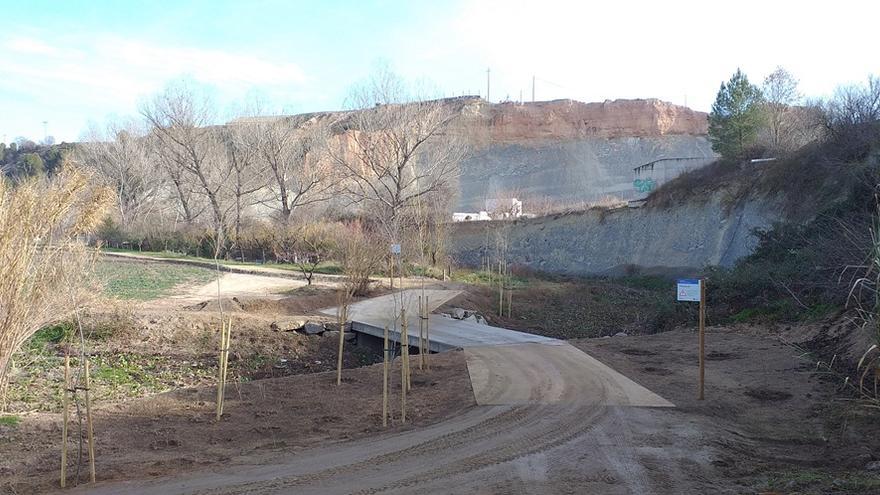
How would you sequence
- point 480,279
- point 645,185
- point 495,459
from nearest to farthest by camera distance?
→ point 495,459, point 480,279, point 645,185

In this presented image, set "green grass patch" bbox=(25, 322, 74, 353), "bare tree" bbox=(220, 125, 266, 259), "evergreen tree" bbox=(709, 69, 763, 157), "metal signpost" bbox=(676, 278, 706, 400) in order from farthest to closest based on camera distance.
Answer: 1. "bare tree" bbox=(220, 125, 266, 259)
2. "evergreen tree" bbox=(709, 69, 763, 157)
3. "green grass patch" bbox=(25, 322, 74, 353)
4. "metal signpost" bbox=(676, 278, 706, 400)

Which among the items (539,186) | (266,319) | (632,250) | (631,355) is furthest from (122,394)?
(539,186)

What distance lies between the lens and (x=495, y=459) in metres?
6.62

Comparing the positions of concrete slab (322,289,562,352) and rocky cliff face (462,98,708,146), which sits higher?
rocky cliff face (462,98,708,146)

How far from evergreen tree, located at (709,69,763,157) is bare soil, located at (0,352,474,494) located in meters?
35.7

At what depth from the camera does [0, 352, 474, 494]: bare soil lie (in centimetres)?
655

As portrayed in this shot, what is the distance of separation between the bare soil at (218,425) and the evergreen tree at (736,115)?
35656 mm

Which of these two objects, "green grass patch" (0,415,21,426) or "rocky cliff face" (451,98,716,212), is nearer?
"green grass patch" (0,415,21,426)

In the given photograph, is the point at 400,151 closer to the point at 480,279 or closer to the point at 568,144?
the point at 480,279

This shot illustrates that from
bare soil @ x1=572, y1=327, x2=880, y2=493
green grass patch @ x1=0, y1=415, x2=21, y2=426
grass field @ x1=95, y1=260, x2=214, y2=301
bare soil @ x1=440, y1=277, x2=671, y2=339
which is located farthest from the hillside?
green grass patch @ x1=0, y1=415, x2=21, y2=426

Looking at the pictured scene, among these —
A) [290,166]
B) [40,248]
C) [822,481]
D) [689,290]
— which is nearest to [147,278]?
[40,248]

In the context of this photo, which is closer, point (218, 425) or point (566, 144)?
point (218, 425)

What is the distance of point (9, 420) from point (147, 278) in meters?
19.6

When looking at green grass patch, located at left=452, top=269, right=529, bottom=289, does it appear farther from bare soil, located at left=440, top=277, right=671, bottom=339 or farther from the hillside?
the hillside
